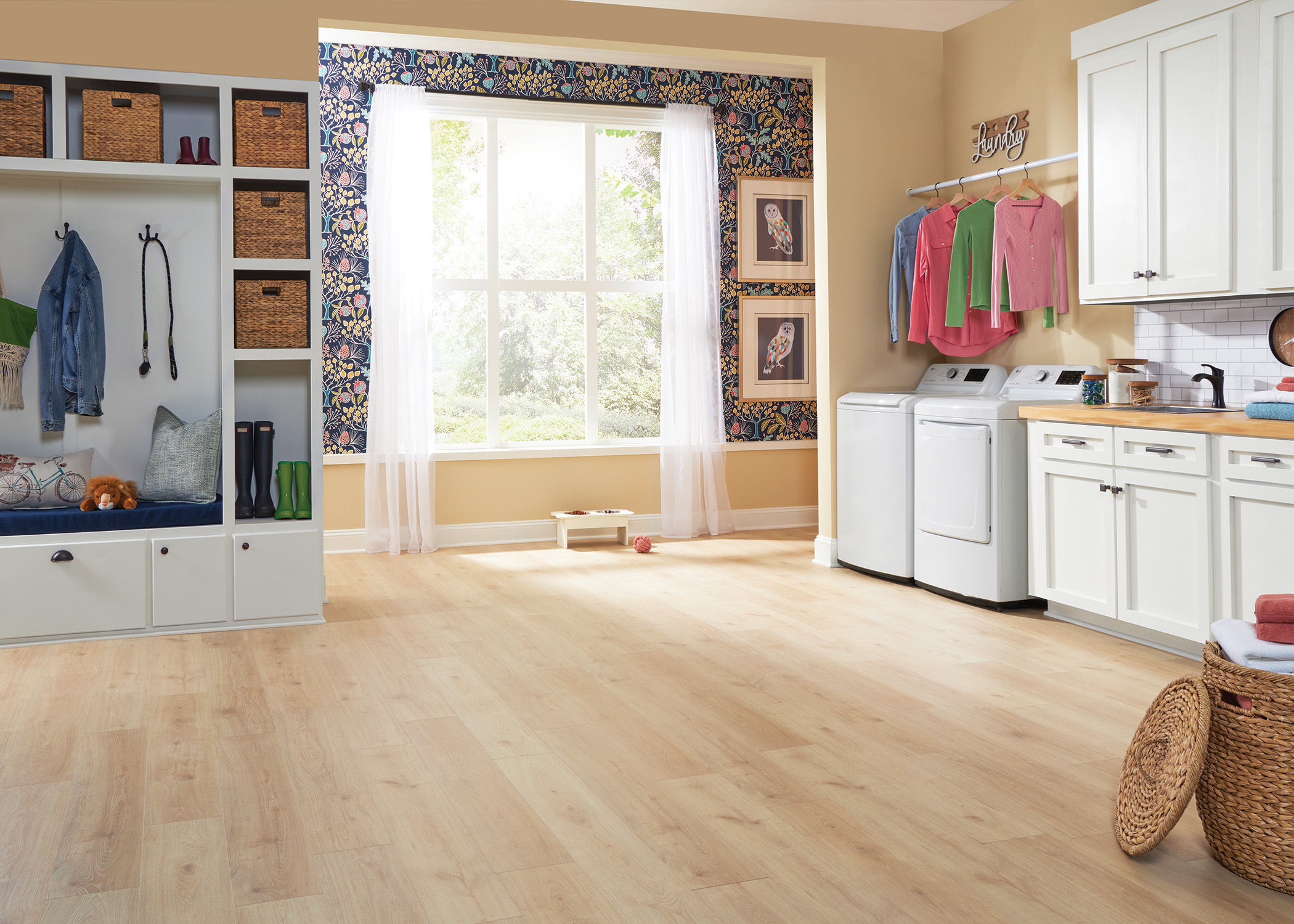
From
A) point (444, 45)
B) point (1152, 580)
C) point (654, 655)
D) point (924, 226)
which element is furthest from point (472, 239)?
point (1152, 580)

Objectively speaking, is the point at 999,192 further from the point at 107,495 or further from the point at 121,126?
the point at 107,495

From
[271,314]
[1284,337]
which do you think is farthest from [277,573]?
[1284,337]

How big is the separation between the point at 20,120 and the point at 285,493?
1.72 metres

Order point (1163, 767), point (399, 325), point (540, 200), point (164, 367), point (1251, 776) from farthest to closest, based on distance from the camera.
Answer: point (540, 200), point (399, 325), point (164, 367), point (1163, 767), point (1251, 776)

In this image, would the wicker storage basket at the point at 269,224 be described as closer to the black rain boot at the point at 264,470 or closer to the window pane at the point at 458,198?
the black rain boot at the point at 264,470

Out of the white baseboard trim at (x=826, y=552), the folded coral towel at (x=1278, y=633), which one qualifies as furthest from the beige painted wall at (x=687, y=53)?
Answer: the folded coral towel at (x=1278, y=633)

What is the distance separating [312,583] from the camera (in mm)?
4395

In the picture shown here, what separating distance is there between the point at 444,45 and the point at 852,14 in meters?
2.34

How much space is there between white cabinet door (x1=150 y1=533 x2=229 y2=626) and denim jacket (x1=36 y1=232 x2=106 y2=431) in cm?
70

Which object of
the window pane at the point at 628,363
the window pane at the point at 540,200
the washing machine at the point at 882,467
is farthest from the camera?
the window pane at the point at 628,363

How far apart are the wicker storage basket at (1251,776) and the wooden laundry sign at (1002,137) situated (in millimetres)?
3628

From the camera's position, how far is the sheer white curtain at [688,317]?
6656mm

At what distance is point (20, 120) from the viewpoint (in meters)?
4.02

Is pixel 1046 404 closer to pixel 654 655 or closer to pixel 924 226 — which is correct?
pixel 924 226
